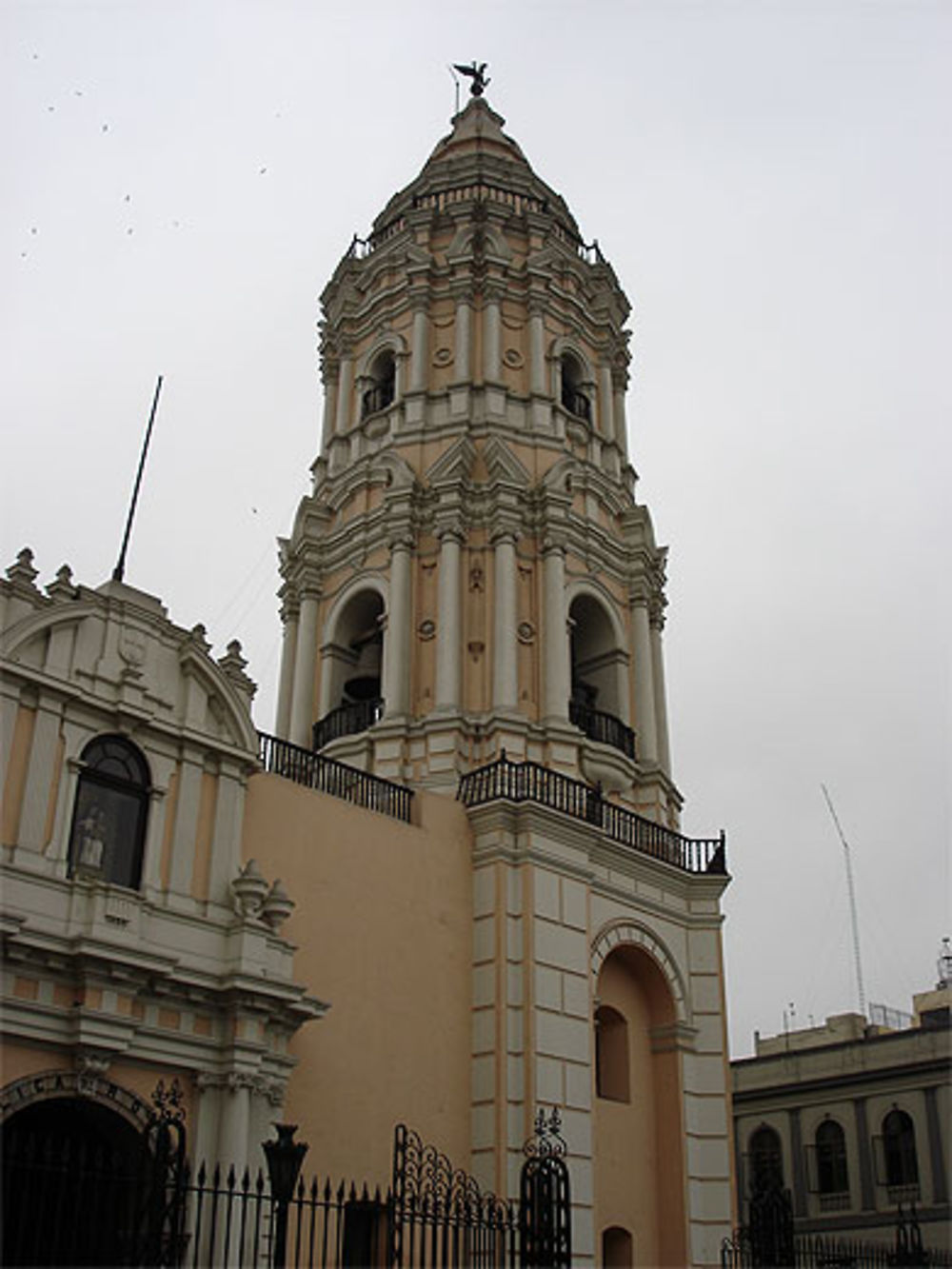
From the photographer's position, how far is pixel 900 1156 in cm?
3172

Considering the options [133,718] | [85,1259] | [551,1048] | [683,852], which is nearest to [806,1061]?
[683,852]

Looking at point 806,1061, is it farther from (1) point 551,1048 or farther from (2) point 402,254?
(2) point 402,254

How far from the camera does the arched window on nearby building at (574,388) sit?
27344 millimetres

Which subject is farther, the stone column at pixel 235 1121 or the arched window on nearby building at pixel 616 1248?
the arched window on nearby building at pixel 616 1248

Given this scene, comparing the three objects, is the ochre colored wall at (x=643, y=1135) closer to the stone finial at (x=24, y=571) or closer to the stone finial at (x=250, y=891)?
the stone finial at (x=250, y=891)

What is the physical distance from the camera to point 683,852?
75.4 ft

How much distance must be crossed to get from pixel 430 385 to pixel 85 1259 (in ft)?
59.7

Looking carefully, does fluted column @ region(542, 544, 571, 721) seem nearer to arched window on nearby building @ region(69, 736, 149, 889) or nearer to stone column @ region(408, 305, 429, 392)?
stone column @ region(408, 305, 429, 392)

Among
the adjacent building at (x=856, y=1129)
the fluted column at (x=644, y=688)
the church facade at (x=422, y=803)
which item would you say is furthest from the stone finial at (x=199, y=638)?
the adjacent building at (x=856, y=1129)

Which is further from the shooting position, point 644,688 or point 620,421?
point 620,421

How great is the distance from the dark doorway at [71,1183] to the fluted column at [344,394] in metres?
15.2

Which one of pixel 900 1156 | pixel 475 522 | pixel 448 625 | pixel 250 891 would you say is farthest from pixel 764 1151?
pixel 250 891

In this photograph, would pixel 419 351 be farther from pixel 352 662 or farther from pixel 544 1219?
pixel 544 1219

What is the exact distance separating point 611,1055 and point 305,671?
8.38 meters
